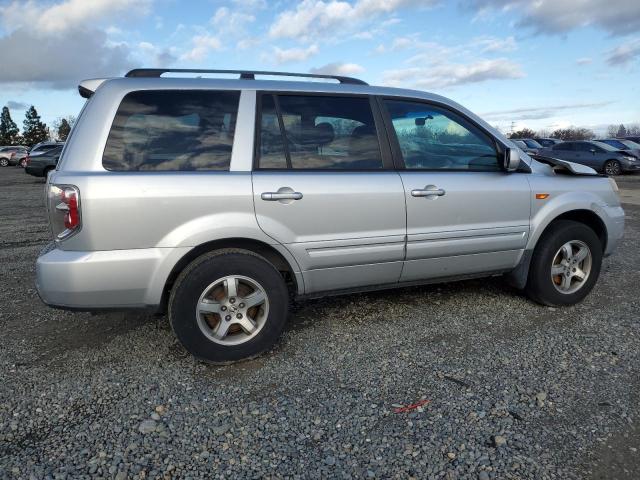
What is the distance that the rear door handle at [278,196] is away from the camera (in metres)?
3.02

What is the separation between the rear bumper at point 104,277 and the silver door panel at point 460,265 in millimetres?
1685

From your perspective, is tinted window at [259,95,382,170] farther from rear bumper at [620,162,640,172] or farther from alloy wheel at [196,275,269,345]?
rear bumper at [620,162,640,172]

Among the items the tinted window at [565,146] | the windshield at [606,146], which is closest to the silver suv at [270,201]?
the windshield at [606,146]

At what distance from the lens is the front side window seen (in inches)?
141

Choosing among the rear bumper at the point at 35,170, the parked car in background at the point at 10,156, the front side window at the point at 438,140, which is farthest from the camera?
the parked car in background at the point at 10,156

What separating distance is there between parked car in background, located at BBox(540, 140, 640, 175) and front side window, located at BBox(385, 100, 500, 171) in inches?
705

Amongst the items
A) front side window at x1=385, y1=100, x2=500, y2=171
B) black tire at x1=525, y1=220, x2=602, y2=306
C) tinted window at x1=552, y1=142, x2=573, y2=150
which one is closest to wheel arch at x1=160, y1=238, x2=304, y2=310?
front side window at x1=385, y1=100, x2=500, y2=171

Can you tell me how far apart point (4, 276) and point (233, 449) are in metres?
4.28

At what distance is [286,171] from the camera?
314 centimetres

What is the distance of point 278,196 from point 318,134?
60 centimetres

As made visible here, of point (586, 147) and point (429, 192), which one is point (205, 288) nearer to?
point (429, 192)

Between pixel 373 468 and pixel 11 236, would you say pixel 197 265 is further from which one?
pixel 11 236

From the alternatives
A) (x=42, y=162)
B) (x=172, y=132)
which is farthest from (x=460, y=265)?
(x=42, y=162)

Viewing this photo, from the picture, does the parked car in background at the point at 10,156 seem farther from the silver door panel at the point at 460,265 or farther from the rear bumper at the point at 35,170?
the silver door panel at the point at 460,265
